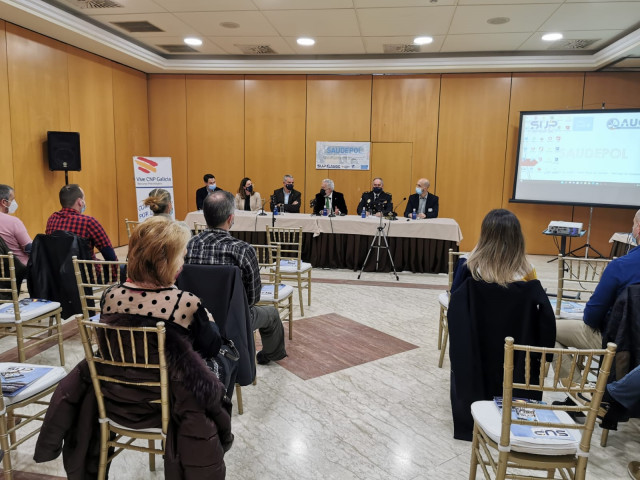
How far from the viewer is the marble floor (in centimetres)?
227

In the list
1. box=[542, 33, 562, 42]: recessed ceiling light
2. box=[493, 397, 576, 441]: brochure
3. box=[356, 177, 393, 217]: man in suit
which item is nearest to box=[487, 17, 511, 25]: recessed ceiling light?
box=[542, 33, 562, 42]: recessed ceiling light

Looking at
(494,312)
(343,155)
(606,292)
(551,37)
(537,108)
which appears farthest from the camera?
(343,155)

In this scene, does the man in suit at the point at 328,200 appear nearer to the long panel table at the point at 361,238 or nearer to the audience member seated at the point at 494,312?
the long panel table at the point at 361,238

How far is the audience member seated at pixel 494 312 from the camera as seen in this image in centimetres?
218

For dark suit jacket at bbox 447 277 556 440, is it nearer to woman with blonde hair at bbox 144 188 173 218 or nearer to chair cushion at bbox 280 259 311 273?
chair cushion at bbox 280 259 311 273

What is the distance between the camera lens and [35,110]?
21.1ft

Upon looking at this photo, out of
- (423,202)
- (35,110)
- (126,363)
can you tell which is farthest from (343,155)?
(126,363)

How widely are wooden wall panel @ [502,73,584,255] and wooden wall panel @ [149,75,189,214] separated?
596 centimetres

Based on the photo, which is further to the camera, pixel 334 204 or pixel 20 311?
pixel 334 204

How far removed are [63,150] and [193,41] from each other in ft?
8.65

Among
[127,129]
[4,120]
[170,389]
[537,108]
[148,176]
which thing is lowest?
[170,389]

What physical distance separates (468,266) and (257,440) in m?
1.46

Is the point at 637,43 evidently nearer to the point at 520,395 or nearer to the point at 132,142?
the point at 520,395

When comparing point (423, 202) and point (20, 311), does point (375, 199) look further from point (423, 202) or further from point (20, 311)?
point (20, 311)
